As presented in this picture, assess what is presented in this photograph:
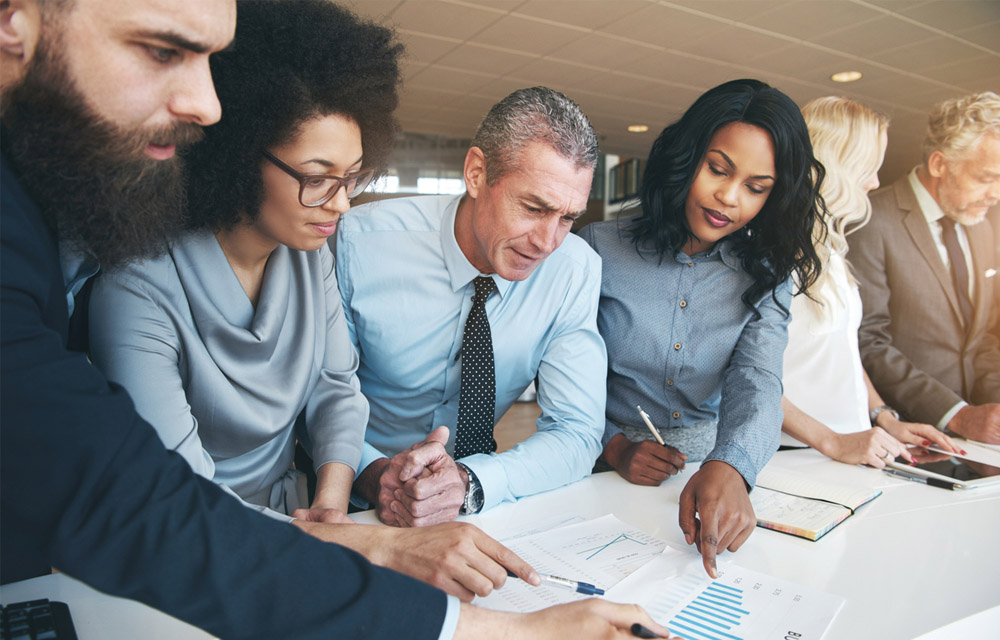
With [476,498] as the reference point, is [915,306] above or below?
above

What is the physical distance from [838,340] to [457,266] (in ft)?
4.46

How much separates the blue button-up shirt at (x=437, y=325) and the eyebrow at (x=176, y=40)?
103cm

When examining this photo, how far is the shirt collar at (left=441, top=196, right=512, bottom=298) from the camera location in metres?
1.84

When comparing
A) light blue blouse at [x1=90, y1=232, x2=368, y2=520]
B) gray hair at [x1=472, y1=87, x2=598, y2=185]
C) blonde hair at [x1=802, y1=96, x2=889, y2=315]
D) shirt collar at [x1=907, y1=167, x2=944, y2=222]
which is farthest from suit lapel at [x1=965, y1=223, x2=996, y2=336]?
light blue blouse at [x1=90, y1=232, x2=368, y2=520]

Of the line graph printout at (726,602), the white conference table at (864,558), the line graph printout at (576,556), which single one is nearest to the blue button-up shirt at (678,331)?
the white conference table at (864,558)

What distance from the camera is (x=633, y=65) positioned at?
6.41 meters

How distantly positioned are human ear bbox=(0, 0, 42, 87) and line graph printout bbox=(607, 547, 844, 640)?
1063 millimetres

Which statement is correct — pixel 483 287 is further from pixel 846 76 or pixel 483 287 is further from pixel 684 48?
pixel 846 76

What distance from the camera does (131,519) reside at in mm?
664

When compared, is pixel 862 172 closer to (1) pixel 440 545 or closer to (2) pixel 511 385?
(2) pixel 511 385

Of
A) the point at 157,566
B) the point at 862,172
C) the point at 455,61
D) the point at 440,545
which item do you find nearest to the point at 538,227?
the point at 440,545

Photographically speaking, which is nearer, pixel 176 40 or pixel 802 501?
pixel 176 40

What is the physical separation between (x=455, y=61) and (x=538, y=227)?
5.10m

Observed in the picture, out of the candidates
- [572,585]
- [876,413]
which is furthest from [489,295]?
[876,413]
